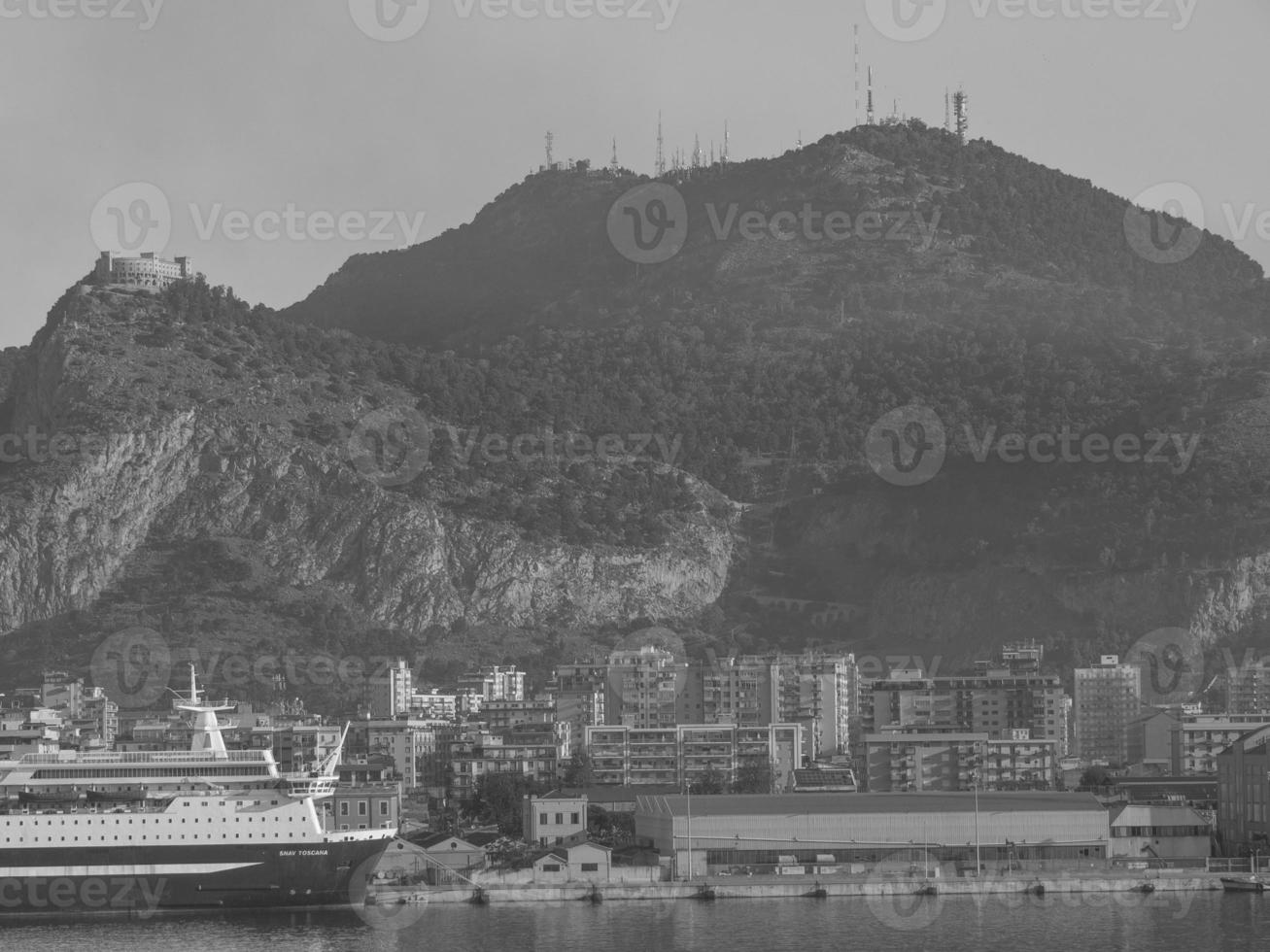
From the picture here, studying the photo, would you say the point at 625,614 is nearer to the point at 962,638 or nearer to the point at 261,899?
the point at 962,638

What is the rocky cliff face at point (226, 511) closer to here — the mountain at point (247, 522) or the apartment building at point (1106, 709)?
the mountain at point (247, 522)

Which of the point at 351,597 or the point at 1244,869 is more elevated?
the point at 351,597

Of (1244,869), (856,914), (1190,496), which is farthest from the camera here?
(1190,496)

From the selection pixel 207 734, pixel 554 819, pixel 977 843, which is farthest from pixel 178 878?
pixel 977 843

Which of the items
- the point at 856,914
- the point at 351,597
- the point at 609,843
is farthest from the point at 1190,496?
the point at 856,914

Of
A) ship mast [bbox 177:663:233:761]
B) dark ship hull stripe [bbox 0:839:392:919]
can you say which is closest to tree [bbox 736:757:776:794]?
ship mast [bbox 177:663:233:761]

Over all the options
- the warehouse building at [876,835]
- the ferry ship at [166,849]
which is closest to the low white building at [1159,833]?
the warehouse building at [876,835]
